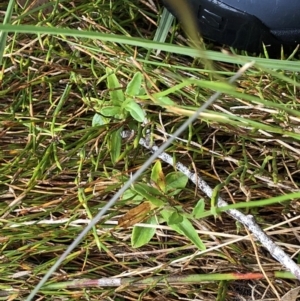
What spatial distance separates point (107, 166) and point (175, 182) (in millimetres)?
112

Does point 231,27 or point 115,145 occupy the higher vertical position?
point 231,27

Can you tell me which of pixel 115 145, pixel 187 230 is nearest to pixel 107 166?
pixel 115 145

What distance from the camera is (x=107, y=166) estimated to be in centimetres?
69

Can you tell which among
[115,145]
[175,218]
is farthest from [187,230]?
[115,145]

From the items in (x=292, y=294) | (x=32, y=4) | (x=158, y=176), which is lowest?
(x=292, y=294)

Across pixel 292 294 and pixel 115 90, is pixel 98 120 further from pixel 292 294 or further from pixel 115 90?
pixel 292 294

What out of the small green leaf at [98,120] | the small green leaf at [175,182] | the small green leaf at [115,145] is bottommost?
the small green leaf at [175,182]

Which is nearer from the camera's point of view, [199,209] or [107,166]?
[199,209]

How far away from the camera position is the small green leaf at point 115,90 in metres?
0.63

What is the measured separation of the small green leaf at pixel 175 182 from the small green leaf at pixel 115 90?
12cm

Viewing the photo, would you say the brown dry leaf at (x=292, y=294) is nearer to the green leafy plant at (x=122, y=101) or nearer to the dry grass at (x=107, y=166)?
the dry grass at (x=107, y=166)

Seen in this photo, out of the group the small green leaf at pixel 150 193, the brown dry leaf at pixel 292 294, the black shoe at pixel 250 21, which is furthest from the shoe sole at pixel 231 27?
the brown dry leaf at pixel 292 294

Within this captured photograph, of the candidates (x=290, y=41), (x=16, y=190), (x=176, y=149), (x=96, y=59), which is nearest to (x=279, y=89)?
(x=290, y=41)

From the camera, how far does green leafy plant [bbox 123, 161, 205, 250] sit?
60 cm
